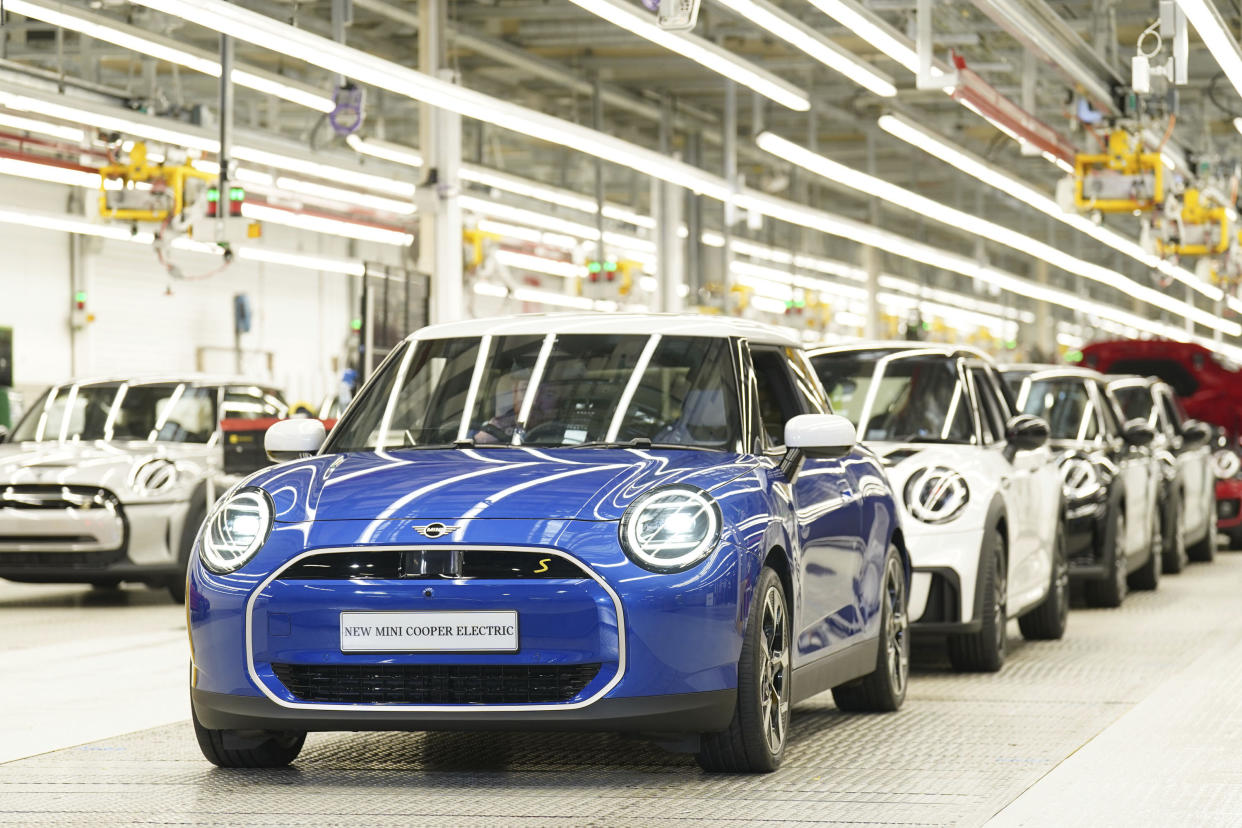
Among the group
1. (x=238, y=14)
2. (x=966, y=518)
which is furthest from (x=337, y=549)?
(x=238, y=14)

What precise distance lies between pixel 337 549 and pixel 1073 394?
338 inches

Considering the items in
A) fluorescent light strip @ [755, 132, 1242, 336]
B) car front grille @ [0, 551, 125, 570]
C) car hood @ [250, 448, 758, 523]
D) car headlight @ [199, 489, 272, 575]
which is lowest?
car front grille @ [0, 551, 125, 570]

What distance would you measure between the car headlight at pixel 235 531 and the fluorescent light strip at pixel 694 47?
22.0 feet

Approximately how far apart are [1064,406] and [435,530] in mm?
8347

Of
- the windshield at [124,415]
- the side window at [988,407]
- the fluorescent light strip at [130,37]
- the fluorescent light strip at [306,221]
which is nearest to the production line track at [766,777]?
the side window at [988,407]

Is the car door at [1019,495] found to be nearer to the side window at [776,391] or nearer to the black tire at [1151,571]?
the side window at [776,391]

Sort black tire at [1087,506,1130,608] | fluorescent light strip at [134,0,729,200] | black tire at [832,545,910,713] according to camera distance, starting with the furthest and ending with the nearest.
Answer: black tire at [1087,506,1130,608], fluorescent light strip at [134,0,729,200], black tire at [832,545,910,713]

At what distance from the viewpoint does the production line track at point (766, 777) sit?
519 centimetres

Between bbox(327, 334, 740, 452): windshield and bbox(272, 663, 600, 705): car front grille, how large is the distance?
101 cm

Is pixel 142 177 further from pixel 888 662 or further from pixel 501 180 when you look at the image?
pixel 888 662

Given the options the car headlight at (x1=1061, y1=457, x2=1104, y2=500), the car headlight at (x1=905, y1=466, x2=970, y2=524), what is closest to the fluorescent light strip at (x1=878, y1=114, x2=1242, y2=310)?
the car headlight at (x1=1061, y1=457, x2=1104, y2=500)

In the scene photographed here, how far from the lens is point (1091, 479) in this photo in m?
12.0

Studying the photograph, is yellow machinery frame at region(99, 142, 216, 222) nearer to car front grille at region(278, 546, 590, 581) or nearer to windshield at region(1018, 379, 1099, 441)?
windshield at region(1018, 379, 1099, 441)

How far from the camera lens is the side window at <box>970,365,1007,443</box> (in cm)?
944
